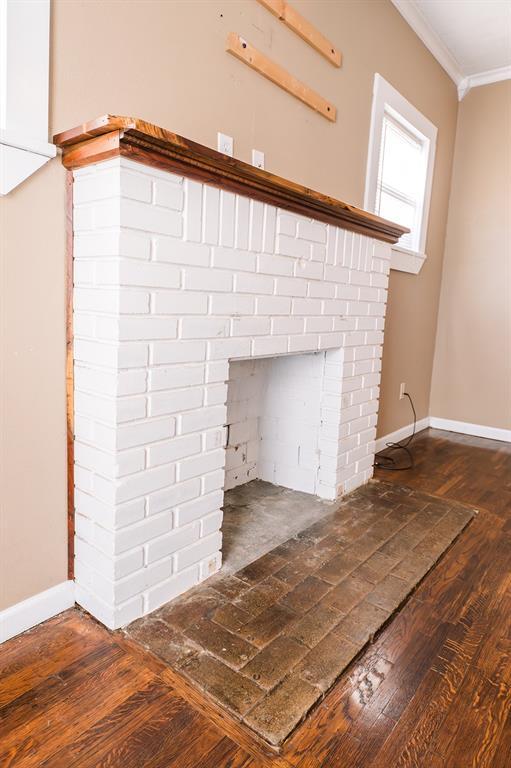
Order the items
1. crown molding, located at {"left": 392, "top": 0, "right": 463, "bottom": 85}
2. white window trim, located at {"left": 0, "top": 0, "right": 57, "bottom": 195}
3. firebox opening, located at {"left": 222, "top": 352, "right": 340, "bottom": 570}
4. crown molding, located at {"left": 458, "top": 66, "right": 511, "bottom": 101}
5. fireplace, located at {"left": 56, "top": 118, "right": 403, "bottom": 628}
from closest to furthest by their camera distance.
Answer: white window trim, located at {"left": 0, "top": 0, "right": 57, "bottom": 195}
fireplace, located at {"left": 56, "top": 118, "right": 403, "bottom": 628}
firebox opening, located at {"left": 222, "top": 352, "right": 340, "bottom": 570}
crown molding, located at {"left": 392, "top": 0, "right": 463, "bottom": 85}
crown molding, located at {"left": 458, "top": 66, "right": 511, "bottom": 101}

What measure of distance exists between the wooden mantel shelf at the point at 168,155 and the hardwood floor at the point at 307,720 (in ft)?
4.42

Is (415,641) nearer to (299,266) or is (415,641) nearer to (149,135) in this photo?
(299,266)

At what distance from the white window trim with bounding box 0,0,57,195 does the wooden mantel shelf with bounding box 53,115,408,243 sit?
76mm

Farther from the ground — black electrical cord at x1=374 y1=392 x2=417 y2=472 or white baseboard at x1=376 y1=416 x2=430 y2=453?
white baseboard at x1=376 y1=416 x2=430 y2=453

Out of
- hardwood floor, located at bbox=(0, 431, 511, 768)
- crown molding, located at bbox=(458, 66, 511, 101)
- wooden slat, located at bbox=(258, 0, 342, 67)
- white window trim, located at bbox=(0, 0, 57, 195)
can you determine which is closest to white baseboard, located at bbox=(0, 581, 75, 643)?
hardwood floor, located at bbox=(0, 431, 511, 768)

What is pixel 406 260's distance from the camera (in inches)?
→ 132

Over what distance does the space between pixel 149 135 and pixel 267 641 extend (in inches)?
55.9

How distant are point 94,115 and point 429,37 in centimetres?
280

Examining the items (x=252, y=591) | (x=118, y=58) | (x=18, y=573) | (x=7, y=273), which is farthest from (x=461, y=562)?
(x=118, y=58)

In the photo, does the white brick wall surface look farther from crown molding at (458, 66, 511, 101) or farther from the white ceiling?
crown molding at (458, 66, 511, 101)

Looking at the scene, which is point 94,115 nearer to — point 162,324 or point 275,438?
point 162,324

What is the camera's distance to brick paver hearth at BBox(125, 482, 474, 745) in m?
1.27

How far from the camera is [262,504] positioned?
237 cm

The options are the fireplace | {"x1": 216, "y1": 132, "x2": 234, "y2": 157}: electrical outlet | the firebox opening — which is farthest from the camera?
the firebox opening
